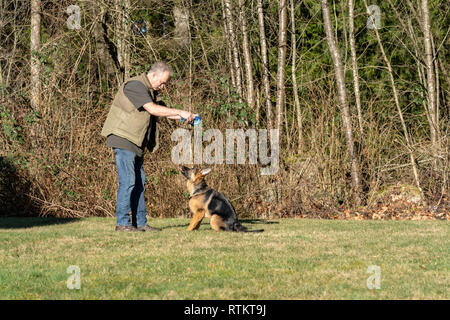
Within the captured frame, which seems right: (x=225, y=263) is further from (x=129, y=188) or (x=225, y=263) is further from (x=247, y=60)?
(x=247, y=60)

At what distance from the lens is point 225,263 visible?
232 inches

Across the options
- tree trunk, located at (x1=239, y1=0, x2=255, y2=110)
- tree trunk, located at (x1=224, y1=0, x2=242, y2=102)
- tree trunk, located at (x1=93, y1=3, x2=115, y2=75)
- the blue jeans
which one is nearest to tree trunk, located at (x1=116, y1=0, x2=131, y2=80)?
tree trunk, located at (x1=93, y1=3, x2=115, y2=75)

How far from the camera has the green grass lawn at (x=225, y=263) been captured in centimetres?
478

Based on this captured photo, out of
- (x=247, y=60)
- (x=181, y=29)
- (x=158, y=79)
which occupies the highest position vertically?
(x=181, y=29)

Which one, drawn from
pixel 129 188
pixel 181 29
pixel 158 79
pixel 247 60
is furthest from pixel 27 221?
pixel 181 29

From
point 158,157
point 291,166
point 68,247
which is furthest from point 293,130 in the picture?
point 68,247

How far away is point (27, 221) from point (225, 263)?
5.62 meters

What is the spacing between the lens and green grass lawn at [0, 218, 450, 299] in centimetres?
478

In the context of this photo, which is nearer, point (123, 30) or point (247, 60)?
point (247, 60)

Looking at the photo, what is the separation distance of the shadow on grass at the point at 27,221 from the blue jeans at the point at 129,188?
2073 millimetres

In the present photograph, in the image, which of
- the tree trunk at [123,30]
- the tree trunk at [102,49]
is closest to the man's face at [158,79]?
the tree trunk at [123,30]

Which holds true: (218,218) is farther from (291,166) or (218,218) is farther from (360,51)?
(360,51)

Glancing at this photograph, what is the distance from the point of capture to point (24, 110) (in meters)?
11.7
